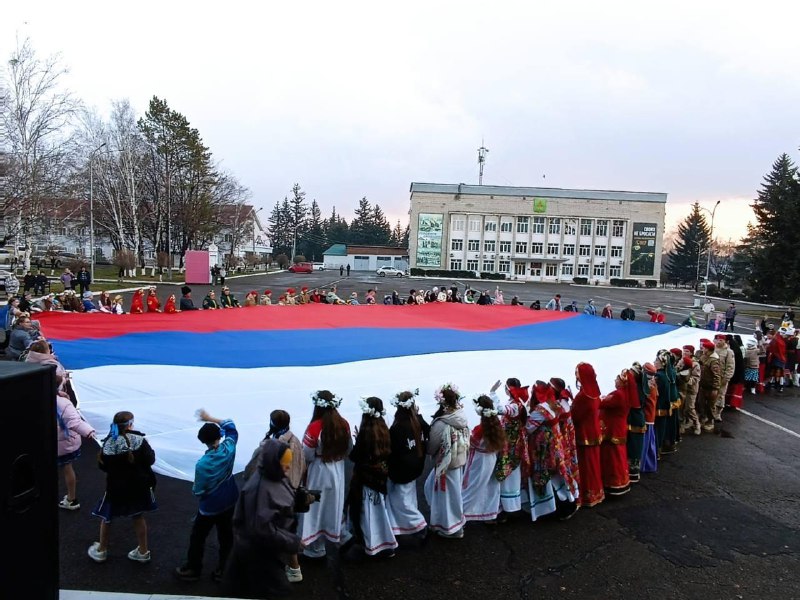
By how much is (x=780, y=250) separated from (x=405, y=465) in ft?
145

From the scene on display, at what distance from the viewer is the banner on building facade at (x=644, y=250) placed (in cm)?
7475

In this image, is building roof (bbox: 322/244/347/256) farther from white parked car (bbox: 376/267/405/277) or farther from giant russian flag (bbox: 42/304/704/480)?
giant russian flag (bbox: 42/304/704/480)

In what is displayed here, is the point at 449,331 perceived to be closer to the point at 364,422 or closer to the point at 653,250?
the point at 364,422

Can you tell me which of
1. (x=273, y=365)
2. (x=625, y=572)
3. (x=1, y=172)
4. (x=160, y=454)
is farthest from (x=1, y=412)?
(x=1, y=172)

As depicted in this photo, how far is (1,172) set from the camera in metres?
22.2

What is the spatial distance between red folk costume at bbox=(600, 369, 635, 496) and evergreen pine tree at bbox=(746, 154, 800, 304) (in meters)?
39.2

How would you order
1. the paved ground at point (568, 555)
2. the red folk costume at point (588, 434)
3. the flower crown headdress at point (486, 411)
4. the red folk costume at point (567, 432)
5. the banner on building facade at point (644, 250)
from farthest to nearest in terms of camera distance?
the banner on building facade at point (644, 250), the red folk costume at point (588, 434), the red folk costume at point (567, 432), the flower crown headdress at point (486, 411), the paved ground at point (568, 555)

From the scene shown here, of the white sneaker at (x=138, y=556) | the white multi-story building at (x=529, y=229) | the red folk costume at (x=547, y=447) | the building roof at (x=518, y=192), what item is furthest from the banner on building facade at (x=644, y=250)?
the white sneaker at (x=138, y=556)

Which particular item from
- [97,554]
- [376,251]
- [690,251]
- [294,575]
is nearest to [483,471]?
[294,575]

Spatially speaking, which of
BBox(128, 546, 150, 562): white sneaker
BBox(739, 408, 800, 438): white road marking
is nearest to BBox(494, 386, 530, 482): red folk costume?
BBox(128, 546, 150, 562): white sneaker

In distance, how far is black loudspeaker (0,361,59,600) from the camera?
1.93 m

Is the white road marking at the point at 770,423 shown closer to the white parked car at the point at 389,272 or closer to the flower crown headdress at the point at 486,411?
the flower crown headdress at the point at 486,411

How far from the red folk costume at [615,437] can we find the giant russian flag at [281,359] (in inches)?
72.0

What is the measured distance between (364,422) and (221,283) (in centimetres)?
3813
